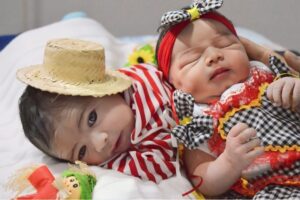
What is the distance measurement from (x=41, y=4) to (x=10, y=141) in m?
1.05

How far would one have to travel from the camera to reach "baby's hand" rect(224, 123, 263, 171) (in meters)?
0.82

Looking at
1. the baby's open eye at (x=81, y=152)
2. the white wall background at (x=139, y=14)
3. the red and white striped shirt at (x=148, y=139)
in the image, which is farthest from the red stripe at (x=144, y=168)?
the white wall background at (x=139, y=14)

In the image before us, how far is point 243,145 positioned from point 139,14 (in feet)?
3.93

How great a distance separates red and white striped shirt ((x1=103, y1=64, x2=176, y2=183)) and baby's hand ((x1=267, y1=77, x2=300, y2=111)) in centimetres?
24

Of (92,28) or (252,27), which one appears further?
(252,27)

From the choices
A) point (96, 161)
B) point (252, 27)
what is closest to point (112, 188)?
point (96, 161)

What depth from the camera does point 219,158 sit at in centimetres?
88

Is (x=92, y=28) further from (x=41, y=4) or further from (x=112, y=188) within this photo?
(x=112, y=188)

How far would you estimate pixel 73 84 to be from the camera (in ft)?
2.98

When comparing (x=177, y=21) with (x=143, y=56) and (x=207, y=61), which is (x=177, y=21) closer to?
(x=207, y=61)

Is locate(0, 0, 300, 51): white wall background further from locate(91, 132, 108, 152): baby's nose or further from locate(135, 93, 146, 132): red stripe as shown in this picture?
locate(91, 132, 108, 152): baby's nose

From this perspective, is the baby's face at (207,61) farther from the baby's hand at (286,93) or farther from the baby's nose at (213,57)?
the baby's hand at (286,93)

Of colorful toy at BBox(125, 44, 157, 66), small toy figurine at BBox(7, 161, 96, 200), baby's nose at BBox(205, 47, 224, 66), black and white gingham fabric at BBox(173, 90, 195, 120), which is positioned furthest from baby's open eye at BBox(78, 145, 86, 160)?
colorful toy at BBox(125, 44, 157, 66)

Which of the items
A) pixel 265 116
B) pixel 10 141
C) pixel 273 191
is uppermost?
pixel 265 116
